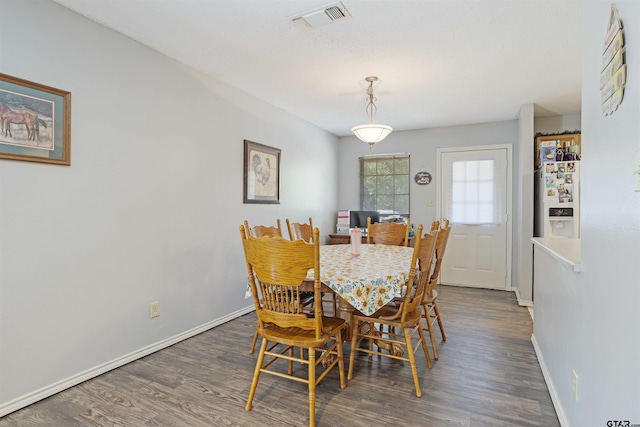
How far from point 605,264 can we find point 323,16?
1.99 m

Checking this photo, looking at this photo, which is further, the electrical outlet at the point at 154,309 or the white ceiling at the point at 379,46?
the electrical outlet at the point at 154,309

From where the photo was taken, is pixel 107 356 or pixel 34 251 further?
pixel 107 356

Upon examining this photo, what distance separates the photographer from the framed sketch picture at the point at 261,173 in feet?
12.2

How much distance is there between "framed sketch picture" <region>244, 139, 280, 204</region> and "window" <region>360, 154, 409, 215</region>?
1902 millimetres

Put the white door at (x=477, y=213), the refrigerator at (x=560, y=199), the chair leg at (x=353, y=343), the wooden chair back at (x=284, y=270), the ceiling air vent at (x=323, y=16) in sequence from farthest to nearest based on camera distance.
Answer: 1. the white door at (x=477, y=213)
2. the refrigerator at (x=560, y=199)
3. the chair leg at (x=353, y=343)
4. the ceiling air vent at (x=323, y=16)
5. the wooden chair back at (x=284, y=270)

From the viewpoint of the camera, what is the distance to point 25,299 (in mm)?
1974

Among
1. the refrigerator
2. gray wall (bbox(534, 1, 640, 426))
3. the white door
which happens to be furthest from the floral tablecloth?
the white door

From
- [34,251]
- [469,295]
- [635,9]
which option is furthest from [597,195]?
[469,295]

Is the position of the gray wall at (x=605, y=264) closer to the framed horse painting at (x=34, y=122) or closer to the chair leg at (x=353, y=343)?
the chair leg at (x=353, y=343)

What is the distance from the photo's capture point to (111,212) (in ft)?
7.89

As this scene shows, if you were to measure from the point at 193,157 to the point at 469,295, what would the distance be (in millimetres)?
3717

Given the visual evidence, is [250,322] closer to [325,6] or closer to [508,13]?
[325,6]

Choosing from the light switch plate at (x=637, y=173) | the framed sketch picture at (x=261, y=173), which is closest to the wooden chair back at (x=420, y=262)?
the light switch plate at (x=637, y=173)

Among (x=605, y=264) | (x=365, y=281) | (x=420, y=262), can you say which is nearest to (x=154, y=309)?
(x=365, y=281)
